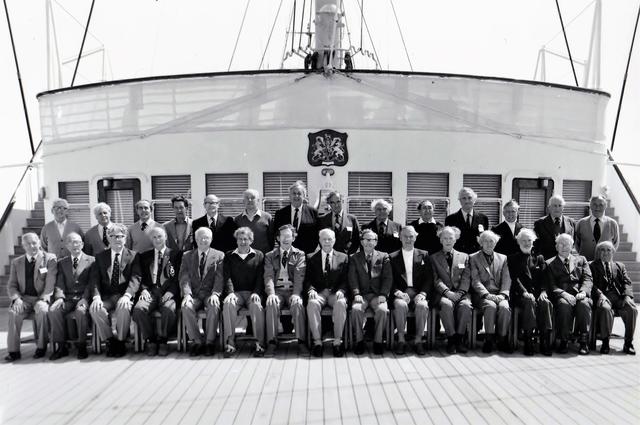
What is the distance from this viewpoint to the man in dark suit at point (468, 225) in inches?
202

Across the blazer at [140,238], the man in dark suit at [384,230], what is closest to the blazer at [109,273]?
the blazer at [140,238]

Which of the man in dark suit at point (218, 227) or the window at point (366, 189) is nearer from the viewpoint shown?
the man in dark suit at point (218, 227)

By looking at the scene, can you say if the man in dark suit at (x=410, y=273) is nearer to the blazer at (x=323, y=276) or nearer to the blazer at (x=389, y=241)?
the blazer at (x=389, y=241)

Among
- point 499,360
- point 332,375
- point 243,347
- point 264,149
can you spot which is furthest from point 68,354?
point 499,360

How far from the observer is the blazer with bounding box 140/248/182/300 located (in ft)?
15.4

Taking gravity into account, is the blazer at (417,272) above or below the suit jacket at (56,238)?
below

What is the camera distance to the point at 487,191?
21.6ft

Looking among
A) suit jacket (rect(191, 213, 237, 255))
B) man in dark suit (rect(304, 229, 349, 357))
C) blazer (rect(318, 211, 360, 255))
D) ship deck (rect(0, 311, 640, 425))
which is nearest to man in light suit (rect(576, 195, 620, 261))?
ship deck (rect(0, 311, 640, 425))

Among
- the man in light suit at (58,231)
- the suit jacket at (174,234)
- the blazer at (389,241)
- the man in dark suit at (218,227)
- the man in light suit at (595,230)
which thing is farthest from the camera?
the man in light suit at (58,231)

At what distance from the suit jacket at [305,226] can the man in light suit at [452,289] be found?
1222 mm

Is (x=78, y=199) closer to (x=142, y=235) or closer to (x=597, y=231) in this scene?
(x=142, y=235)

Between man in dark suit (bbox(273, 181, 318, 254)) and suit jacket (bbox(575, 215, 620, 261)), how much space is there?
301cm

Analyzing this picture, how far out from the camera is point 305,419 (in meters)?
3.15

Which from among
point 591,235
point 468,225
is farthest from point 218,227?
point 591,235
